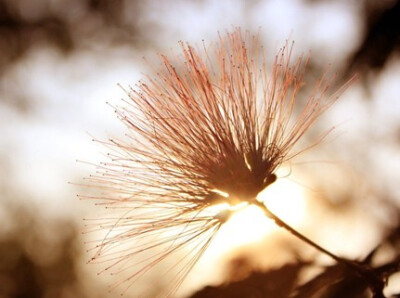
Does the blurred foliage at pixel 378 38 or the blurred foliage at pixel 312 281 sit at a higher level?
the blurred foliage at pixel 378 38

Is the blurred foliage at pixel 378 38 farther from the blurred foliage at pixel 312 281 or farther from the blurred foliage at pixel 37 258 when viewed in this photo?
the blurred foliage at pixel 37 258

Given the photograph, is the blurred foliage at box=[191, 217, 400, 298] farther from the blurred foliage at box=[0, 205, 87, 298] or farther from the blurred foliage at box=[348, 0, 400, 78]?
the blurred foliage at box=[0, 205, 87, 298]

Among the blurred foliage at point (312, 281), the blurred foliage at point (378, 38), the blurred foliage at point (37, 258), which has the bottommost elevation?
the blurred foliage at point (312, 281)

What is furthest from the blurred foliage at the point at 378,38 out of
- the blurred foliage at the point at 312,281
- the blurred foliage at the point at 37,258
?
the blurred foliage at the point at 37,258

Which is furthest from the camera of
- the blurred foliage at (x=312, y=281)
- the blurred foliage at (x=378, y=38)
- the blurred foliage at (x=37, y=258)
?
the blurred foliage at (x=37, y=258)

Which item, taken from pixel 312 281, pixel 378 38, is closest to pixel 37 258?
pixel 378 38

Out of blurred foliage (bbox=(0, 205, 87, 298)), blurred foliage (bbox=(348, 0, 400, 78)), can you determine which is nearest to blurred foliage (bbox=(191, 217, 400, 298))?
blurred foliage (bbox=(348, 0, 400, 78))

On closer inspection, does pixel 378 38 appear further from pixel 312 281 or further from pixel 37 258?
pixel 37 258

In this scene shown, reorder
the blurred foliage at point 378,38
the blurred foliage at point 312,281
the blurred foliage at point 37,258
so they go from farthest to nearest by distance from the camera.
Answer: the blurred foliage at point 37,258 < the blurred foliage at point 378,38 < the blurred foliage at point 312,281

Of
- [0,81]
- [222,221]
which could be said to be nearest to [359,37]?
[222,221]

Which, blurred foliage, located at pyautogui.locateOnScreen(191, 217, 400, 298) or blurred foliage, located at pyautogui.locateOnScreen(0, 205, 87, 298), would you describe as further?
blurred foliage, located at pyautogui.locateOnScreen(0, 205, 87, 298)

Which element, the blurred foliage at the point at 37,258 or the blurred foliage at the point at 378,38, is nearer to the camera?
the blurred foliage at the point at 378,38
